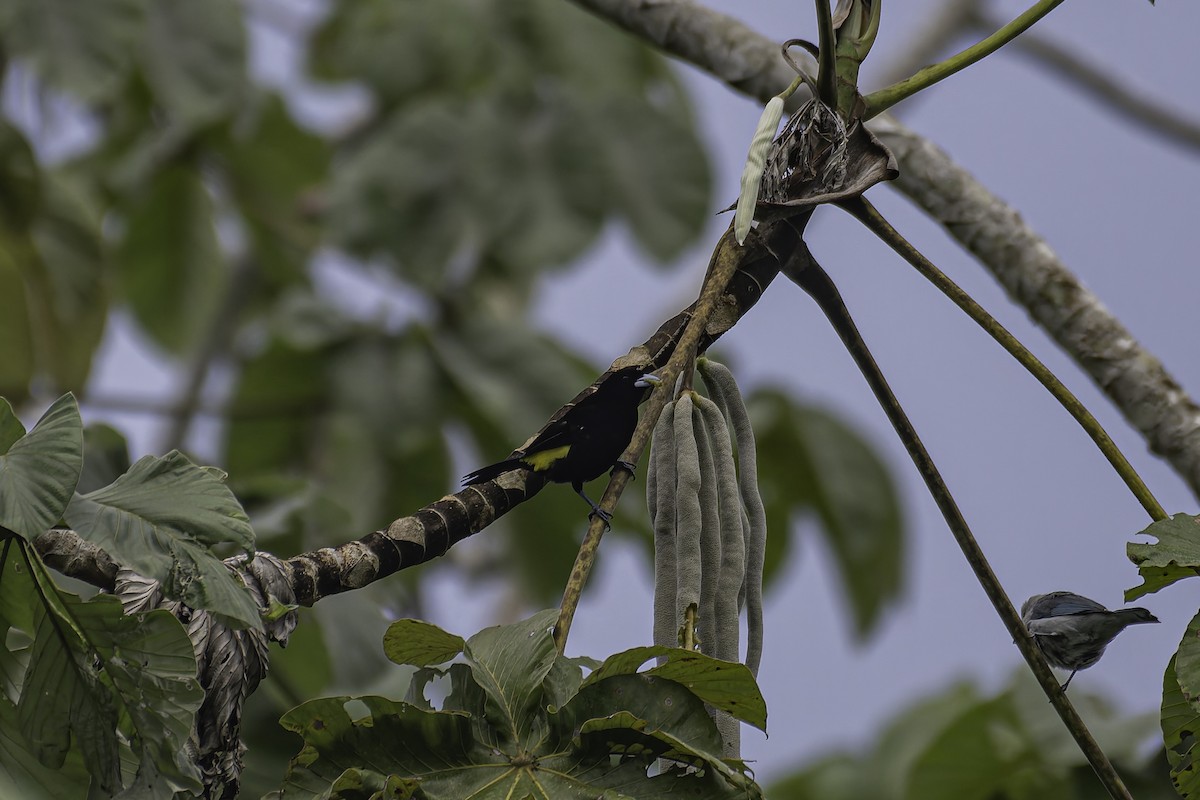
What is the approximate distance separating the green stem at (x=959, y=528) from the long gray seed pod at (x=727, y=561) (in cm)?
17

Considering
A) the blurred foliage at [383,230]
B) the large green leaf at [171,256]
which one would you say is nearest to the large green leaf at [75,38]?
the blurred foliage at [383,230]

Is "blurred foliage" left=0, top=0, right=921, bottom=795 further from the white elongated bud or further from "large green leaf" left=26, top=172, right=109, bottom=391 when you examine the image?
the white elongated bud

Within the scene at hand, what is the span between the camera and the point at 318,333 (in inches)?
146

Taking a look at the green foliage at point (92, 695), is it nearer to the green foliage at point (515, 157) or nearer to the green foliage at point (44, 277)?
the green foliage at point (44, 277)

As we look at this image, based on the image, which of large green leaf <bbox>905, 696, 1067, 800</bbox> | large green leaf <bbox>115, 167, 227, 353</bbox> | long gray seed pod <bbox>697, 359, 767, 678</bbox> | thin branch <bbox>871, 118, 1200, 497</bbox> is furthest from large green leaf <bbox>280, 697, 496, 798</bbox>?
large green leaf <bbox>115, 167, 227, 353</bbox>

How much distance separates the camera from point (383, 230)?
3807 mm

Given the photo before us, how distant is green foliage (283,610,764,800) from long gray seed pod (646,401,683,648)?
1.2 inches

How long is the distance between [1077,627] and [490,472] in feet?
1.76

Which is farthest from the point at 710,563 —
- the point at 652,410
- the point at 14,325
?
the point at 14,325

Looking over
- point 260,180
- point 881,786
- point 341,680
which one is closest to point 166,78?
point 260,180

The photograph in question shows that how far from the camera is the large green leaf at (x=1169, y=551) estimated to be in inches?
41.4

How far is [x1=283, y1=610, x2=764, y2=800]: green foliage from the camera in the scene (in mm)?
938

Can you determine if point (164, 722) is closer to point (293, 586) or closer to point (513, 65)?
point (293, 586)

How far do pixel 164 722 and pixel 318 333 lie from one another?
284 centimetres
